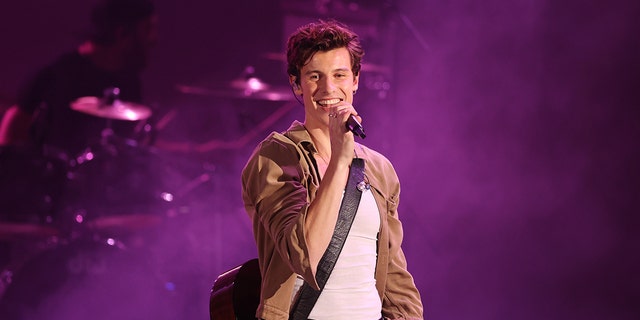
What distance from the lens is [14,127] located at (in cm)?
416

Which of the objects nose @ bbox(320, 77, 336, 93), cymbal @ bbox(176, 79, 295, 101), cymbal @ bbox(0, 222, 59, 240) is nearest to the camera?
nose @ bbox(320, 77, 336, 93)

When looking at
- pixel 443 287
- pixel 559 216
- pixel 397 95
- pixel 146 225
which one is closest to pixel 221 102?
pixel 146 225

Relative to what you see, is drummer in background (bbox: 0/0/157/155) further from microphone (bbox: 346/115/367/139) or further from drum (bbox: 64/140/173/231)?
microphone (bbox: 346/115/367/139)

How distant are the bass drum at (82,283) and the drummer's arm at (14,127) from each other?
26.2 inches

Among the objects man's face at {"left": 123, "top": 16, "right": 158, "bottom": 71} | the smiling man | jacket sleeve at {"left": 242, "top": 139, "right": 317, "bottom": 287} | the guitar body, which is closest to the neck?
the smiling man

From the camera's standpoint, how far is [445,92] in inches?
200

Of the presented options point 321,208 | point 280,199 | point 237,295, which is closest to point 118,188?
point 237,295

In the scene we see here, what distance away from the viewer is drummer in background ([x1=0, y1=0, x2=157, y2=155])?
4203 millimetres

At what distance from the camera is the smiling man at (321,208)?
1678mm

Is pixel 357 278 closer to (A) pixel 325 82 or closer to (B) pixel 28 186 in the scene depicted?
(A) pixel 325 82

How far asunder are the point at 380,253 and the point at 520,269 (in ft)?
10.4

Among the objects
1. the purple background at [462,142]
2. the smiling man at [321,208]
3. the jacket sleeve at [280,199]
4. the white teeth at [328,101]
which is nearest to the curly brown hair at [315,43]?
the smiling man at [321,208]

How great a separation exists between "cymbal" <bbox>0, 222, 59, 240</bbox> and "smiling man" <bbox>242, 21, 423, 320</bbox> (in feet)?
8.96

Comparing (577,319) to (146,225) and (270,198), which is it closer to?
(146,225)
